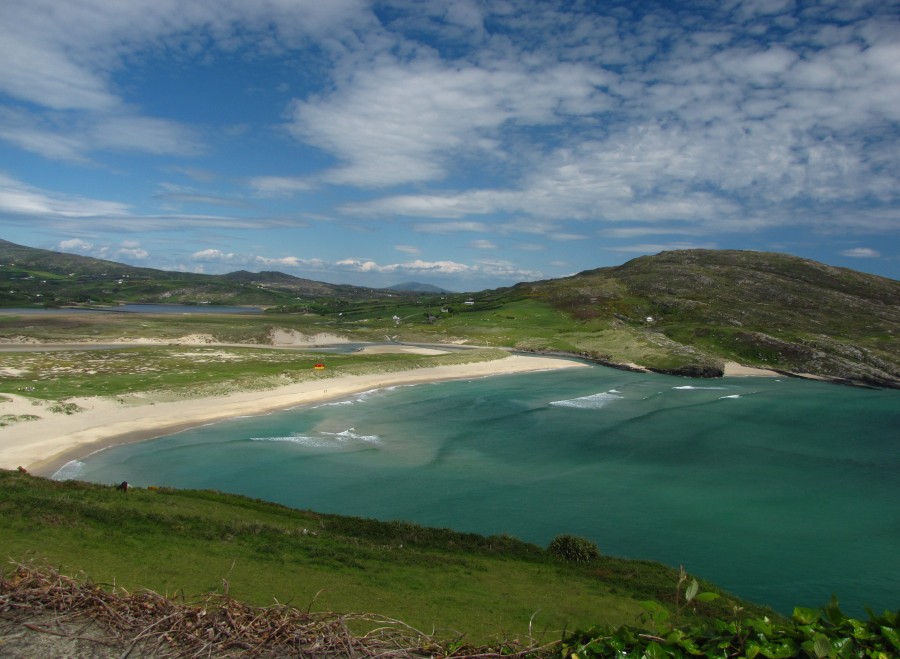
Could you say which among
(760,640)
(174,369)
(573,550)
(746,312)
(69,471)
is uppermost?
(746,312)

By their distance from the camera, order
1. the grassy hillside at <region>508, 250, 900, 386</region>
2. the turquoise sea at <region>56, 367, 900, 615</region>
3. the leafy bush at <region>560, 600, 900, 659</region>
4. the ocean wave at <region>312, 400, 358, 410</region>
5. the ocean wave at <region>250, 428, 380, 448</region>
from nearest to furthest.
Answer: the leafy bush at <region>560, 600, 900, 659</region> → the turquoise sea at <region>56, 367, 900, 615</region> → the ocean wave at <region>250, 428, 380, 448</region> → the ocean wave at <region>312, 400, 358, 410</region> → the grassy hillside at <region>508, 250, 900, 386</region>

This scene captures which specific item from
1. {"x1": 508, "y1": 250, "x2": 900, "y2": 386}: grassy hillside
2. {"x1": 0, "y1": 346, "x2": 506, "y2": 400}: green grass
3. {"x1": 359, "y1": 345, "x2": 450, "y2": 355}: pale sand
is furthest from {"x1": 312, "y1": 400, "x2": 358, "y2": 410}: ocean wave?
{"x1": 508, "y1": 250, "x2": 900, "y2": 386}: grassy hillside

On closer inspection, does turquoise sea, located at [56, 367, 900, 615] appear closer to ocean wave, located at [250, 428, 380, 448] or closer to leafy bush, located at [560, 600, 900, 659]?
ocean wave, located at [250, 428, 380, 448]

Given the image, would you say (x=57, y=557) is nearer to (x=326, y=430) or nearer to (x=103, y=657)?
(x=103, y=657)

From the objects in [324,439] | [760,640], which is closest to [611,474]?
[324,439]

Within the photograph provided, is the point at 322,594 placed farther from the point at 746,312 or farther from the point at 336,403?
the point at 746,312

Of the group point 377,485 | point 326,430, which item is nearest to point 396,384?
point 326,430
